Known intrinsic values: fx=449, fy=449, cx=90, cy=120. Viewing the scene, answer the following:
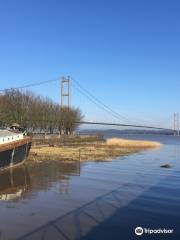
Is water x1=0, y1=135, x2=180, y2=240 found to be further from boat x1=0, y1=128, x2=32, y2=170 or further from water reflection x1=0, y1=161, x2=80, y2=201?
boat x1=0, y1=128, x2=32, y2=170

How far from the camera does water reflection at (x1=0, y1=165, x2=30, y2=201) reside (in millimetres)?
19844

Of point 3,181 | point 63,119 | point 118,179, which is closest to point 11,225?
point 3,181

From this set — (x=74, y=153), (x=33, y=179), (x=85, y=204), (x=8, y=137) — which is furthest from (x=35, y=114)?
(x=85, y=204)

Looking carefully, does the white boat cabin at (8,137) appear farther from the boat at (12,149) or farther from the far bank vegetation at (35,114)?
the far bank vegetation at (35,114)

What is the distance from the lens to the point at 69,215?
614 inches

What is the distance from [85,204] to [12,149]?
1432cm

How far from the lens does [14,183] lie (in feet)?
78.3

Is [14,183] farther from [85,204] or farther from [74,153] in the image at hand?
[74,153]

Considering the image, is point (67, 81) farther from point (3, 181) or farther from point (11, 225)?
point (11, 225)

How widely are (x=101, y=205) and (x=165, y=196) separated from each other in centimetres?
401

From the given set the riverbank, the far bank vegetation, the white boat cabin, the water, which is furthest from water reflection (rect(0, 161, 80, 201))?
the far bank vegetation

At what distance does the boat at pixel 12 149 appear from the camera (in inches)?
1162

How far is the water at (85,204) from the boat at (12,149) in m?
1.13

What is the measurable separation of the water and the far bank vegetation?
44.6 metres
